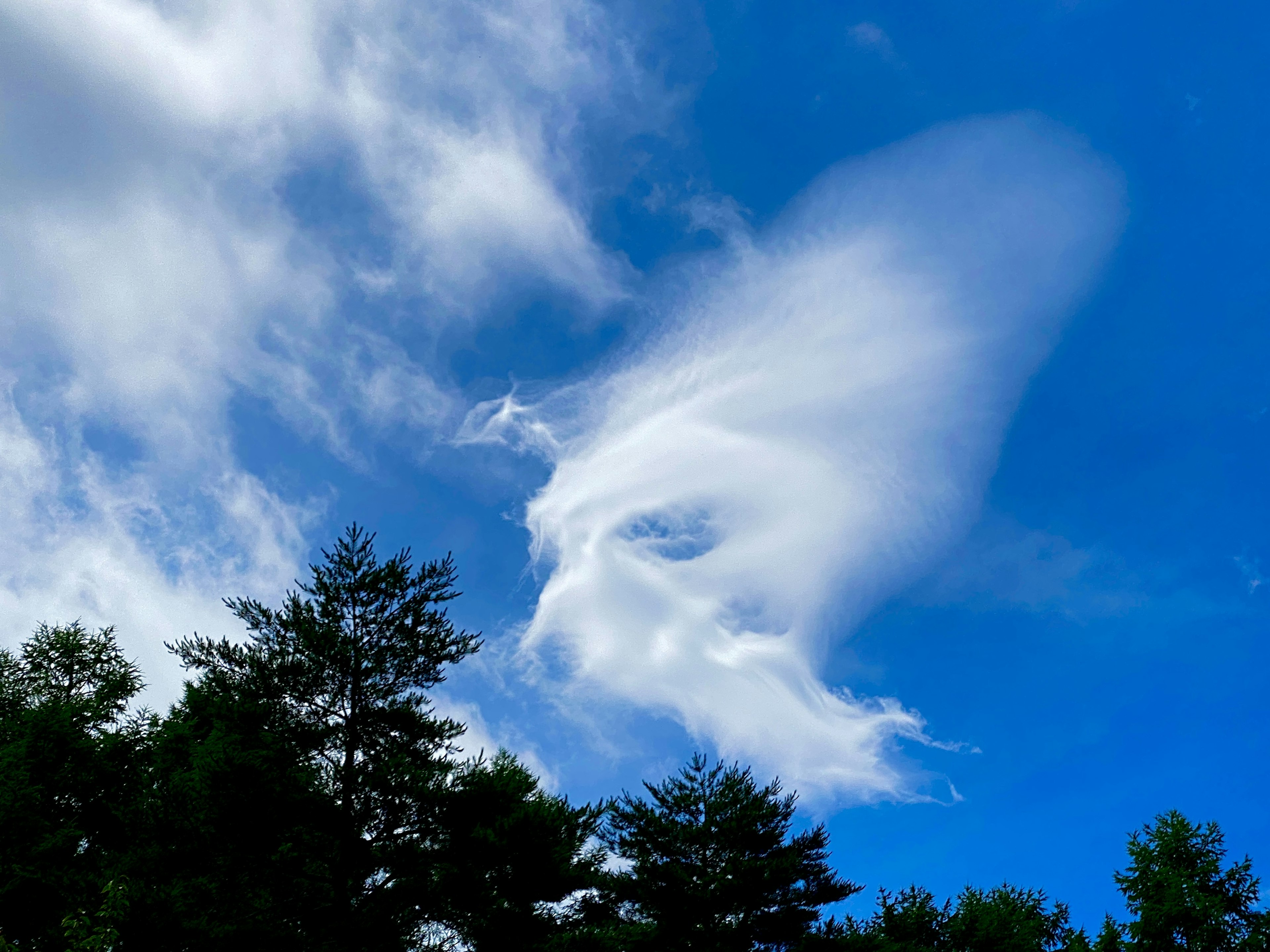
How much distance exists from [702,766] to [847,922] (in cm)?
786

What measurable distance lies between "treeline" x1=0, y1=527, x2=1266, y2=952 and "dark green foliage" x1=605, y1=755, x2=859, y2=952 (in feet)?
0.24

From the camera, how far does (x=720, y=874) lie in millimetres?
25625

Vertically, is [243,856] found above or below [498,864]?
below

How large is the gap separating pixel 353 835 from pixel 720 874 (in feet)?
44.8

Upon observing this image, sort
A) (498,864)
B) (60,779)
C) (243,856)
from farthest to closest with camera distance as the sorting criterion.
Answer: (60,779), (498,864), (243,856)

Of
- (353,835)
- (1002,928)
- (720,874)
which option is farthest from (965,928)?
(353,835)

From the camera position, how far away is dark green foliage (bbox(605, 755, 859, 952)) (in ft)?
81.6

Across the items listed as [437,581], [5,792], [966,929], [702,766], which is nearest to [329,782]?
[437,581]

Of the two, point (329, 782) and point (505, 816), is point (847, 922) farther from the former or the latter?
point (329, 782)

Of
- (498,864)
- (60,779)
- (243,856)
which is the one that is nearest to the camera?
(243,856)

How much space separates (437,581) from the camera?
2100cm

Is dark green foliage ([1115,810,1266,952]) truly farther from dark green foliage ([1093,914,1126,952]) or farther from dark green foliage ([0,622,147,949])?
dark green foliage ([0,622,147,949])

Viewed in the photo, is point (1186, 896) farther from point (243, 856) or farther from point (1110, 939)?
point (243, 856)

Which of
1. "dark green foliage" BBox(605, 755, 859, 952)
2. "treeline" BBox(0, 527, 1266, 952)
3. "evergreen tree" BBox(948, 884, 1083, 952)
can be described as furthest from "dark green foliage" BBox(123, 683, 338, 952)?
"evergreen tree" BBox(948, 884, 1083, 952)
